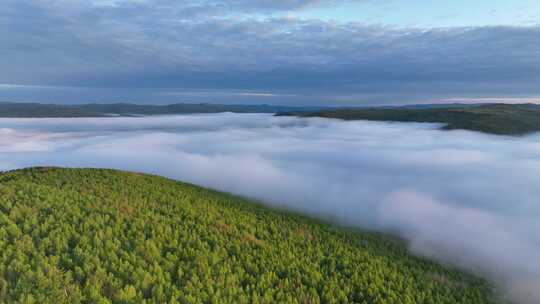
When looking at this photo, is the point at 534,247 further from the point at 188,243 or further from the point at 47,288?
the point at 47,288

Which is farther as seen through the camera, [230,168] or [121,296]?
[230,168]

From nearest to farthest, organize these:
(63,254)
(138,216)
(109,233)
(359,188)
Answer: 1. (63,254)
2. (109,233)
3. (138,216)
4. (359,188)

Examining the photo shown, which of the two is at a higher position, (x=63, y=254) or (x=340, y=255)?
(x=63, y=254)

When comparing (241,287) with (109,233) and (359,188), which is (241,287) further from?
(359,188)

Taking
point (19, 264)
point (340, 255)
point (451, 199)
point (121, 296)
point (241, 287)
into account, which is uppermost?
point (19, 264)

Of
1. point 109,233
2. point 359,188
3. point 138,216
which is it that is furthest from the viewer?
point 359,188

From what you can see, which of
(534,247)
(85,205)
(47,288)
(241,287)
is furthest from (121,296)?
(534,247)
